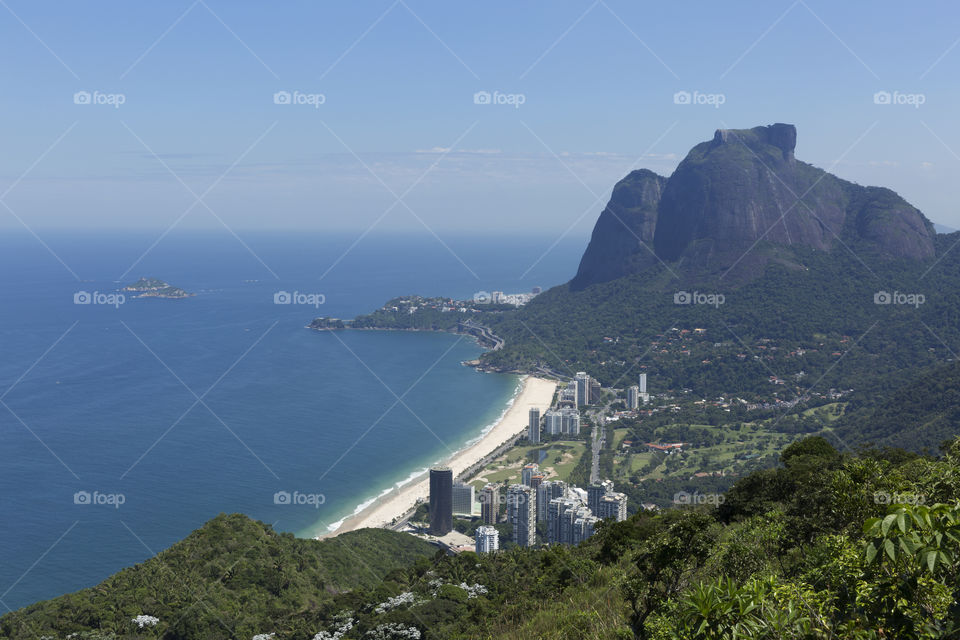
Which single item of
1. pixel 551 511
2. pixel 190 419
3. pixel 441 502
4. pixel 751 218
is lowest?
pixel 551 511

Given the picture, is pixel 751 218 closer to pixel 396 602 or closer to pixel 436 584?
Result: pixel 436 584

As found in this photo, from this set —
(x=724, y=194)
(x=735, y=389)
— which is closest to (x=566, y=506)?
(x=735, y=389)

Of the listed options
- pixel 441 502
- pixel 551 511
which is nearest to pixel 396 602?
pixel 441 502

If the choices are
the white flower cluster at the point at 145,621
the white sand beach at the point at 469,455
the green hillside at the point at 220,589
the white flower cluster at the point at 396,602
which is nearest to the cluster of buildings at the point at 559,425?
the white sand beach at the point at 469,455

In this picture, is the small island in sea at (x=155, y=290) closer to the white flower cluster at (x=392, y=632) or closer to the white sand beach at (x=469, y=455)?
the white sand beach at (x=469, y=455)

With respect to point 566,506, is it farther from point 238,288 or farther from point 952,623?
point 238,288
